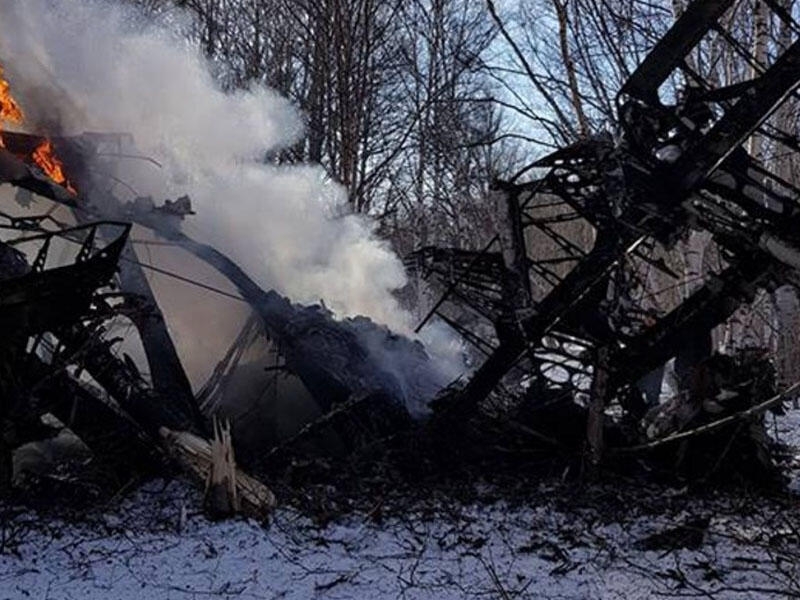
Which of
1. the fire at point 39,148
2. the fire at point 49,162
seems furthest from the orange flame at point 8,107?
the fire at point 49,162

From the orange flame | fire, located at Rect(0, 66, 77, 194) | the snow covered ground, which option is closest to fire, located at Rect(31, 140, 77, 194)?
fire, located at Rect(0, 66, 77, 194)

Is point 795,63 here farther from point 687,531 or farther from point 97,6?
point 97,6

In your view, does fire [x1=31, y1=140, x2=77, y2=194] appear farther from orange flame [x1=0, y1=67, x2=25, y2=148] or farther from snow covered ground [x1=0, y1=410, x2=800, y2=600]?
snow covered ground [x1=0, y1=410, x2=800, y2=600]

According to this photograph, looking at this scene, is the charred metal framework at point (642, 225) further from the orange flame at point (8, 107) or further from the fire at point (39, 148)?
the orange flame at point (8, 107)

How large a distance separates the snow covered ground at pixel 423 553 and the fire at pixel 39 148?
21.2 ft

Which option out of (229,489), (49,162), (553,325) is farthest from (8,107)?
(553,325)

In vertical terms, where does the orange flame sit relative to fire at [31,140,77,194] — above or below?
above

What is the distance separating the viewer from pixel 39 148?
1332cm

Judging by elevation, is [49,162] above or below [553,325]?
above

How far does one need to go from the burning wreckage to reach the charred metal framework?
0.06 feet

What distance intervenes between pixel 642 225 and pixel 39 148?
9.34 m

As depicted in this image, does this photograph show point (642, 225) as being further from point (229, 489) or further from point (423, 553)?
point (229, 489)

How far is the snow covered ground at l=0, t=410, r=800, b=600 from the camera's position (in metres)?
6.52

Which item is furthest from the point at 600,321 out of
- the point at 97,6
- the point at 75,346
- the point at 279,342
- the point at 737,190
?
the point at 97,6
